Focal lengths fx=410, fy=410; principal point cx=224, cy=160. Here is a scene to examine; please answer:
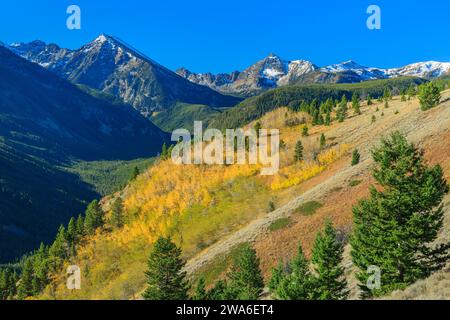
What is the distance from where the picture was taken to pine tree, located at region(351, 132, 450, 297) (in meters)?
26.3

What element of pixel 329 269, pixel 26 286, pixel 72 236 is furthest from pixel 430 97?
pixel 26 286

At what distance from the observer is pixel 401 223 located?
27.1m

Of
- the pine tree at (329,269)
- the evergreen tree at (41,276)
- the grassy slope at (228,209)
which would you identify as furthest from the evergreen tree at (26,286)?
the pine tree at (329,269)

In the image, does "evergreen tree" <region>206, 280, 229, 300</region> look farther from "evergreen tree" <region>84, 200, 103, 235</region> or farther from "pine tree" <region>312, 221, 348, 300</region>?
"evergreen tree" <region>84, 200, 103, 235</region>

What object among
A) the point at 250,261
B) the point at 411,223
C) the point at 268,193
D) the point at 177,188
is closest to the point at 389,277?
the point at 411,223

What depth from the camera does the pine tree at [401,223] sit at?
26344 mm

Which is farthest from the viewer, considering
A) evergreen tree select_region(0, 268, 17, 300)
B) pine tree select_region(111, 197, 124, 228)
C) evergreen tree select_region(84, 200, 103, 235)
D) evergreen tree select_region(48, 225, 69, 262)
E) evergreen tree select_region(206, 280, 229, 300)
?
pine tree select_region(111, 197, 124, 228)

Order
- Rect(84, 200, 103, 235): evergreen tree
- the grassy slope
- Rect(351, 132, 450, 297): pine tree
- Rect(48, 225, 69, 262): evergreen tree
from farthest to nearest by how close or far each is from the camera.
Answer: Rect(84, 200, 103, 235): evergreen tree, Rect(48, 225, 69, 262): evergreen tree, the grassy slope, Rect(351, 132, 450, 297): pine tree

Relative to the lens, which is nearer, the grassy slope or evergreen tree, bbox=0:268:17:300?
the grassy slope

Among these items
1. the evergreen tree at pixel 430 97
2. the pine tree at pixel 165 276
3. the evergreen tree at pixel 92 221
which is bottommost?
the pine tree at pixel 165 276

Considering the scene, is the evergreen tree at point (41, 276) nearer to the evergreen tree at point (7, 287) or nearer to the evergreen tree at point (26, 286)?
the evergreen tree at point (26, 286)

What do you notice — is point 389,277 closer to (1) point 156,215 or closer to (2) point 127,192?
(1) point 156,215

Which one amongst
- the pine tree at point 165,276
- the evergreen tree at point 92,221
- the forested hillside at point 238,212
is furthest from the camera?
the evergreen tree at point 92,221

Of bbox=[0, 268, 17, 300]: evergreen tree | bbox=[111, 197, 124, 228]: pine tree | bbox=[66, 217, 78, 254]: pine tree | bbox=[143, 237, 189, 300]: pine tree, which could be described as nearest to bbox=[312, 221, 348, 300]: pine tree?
bbox=[143, 237, 189, 300]: pine tree
